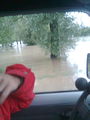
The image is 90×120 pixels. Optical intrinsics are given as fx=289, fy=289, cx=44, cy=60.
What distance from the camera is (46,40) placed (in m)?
2.15

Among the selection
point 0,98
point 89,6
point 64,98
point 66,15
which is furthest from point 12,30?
point 0,98

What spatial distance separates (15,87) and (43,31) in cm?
109

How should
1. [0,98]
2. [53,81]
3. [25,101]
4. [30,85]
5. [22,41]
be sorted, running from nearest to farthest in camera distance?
[0,98]
[30,85]
[25,101]
[22,41]
[53,81]

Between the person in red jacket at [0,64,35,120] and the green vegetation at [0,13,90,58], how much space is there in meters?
0.72

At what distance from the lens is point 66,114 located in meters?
2.39

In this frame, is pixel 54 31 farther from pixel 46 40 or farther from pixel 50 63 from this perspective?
pixel 50 63

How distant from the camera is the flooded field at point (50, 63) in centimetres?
216

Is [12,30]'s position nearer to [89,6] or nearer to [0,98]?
[89,6]

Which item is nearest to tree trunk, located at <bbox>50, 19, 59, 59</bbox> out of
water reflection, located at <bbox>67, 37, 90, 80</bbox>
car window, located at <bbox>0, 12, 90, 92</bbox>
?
car window, located at <bbox>0, 12, 90, 92</bbox>

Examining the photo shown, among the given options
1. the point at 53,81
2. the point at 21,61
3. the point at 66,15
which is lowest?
the point at 53,81

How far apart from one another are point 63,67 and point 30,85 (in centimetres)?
102

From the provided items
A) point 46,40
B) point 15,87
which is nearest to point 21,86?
point 15,87

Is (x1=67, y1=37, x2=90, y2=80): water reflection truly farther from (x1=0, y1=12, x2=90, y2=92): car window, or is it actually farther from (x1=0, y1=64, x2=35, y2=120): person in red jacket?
(x1=0, y1=64, x2=35, y2=120): person in red jacket

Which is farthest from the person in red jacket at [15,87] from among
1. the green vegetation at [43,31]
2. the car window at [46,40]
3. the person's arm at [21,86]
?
the green vegetation at [43,31]
